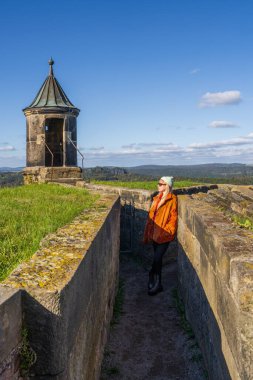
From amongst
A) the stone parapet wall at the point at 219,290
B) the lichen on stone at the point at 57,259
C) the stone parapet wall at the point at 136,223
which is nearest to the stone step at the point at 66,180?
the stone parapet wall at the point at 136,223

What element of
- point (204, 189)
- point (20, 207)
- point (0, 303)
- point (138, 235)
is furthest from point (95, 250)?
point (204, 189)

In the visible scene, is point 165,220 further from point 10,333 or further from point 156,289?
point 10,333

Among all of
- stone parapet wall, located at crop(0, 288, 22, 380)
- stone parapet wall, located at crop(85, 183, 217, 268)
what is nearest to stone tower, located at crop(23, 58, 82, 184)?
stone parapet wall, located at crop(85, 183, 217, 268)

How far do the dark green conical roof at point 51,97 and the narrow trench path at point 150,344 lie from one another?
8.69 metres

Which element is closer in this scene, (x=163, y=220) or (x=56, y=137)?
(x=163, y=220)

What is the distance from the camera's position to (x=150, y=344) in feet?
17.7

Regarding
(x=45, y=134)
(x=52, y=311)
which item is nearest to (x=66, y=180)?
(x=45, y=134)

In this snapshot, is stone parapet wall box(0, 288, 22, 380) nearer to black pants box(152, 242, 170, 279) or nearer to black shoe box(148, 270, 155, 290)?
black pants box(152, 242, 170, 279)

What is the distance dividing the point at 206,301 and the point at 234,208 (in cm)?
455

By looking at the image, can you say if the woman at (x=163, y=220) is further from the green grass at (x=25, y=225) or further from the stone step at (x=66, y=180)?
the stone step at (x=66, y=180)

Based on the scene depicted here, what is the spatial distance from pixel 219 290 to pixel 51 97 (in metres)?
12.2

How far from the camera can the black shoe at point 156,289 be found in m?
6.98

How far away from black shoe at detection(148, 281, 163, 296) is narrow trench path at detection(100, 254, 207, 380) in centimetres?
8

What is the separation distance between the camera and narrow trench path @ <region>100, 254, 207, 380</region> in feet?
15.3
